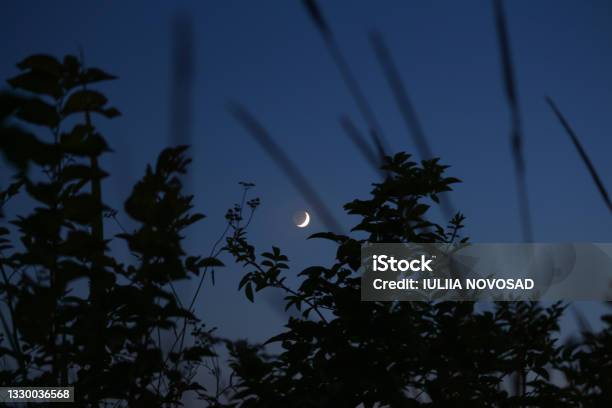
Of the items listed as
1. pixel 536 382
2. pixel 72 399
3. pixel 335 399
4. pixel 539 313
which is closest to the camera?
pixel 72 399

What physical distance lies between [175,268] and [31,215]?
Result: 325 millimetres

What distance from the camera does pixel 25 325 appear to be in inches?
52.2

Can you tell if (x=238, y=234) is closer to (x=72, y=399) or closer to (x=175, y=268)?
(x=72, y=399)

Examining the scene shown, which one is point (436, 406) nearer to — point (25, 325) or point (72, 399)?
point (72, 399)

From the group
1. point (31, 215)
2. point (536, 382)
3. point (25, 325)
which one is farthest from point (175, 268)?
point (536, 382)

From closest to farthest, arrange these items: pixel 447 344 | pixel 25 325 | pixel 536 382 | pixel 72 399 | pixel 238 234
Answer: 1. pixel 25 325
2. pixel 72 399
3. pixel 447 344
4. pixel 536 382
5. pixel 238 234

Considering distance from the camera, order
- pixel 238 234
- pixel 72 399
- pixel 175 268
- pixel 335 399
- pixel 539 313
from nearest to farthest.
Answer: pixel 175 268 < pixel 72 399 < pixel 335 399 < pixel 238 234 < pixel 539 313

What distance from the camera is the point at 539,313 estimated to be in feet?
11.9

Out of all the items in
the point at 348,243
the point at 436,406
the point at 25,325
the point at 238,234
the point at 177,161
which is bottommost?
the point at 436,406

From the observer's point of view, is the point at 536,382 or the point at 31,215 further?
the point at 536,382

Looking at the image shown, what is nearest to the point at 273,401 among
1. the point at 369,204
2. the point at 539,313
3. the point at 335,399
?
the point at 335,399

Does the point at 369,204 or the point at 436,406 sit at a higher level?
the point at 369,204

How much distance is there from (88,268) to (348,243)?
1520 millimetres

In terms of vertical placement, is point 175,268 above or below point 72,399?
above
